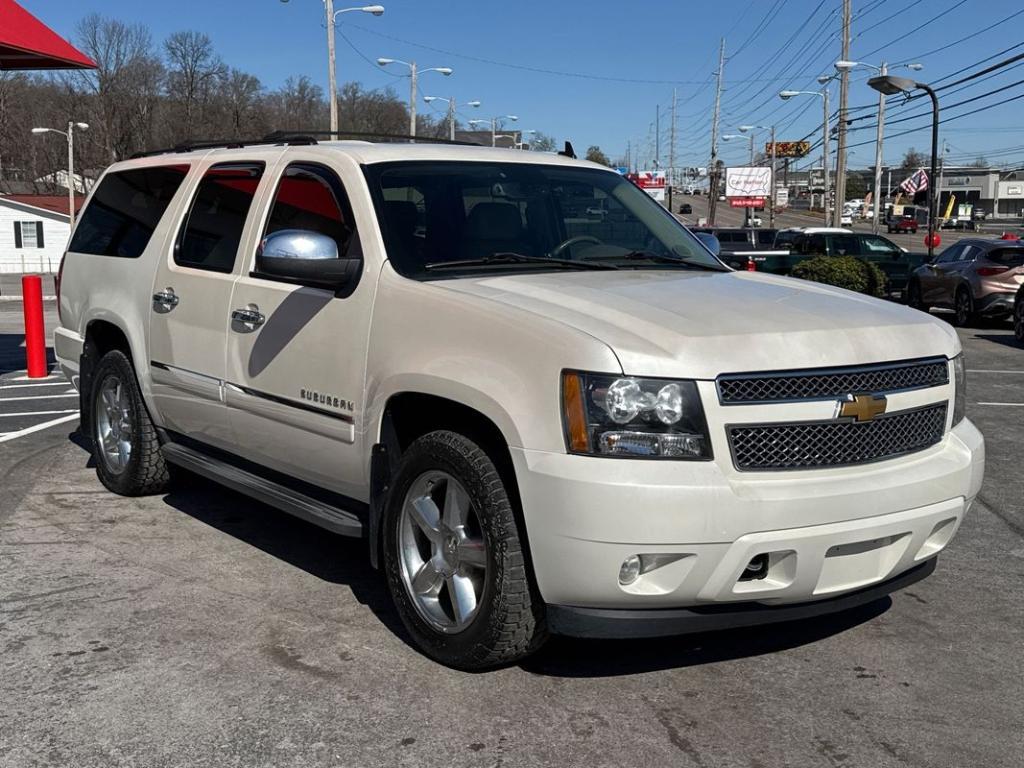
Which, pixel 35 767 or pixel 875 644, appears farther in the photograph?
pixel 875 644

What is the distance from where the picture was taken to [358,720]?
3607mm

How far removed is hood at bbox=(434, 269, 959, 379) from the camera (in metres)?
3.53

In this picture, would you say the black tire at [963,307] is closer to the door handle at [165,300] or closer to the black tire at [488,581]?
the door handle at [165,300]

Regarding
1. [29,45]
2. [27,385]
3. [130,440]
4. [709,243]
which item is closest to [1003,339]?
[709,243]

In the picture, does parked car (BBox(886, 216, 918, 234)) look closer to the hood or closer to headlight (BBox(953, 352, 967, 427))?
the hood

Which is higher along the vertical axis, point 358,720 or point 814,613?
point 814,613

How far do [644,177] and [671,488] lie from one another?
84.4 meters

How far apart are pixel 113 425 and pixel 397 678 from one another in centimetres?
332

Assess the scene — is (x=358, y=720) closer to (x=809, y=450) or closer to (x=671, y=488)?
(x=671, y=488)

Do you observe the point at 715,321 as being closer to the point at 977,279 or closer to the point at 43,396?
the point at 43,396

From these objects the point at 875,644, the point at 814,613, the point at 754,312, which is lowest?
the point at 875,644

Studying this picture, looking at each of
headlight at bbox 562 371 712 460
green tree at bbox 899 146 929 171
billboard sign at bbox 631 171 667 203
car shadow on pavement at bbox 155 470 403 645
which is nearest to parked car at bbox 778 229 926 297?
car shadow on pavement at bbox 155 470 403 645

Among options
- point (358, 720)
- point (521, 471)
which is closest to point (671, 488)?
point (521, 471)

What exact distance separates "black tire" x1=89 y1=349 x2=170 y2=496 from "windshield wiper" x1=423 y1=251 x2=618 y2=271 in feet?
7.86
